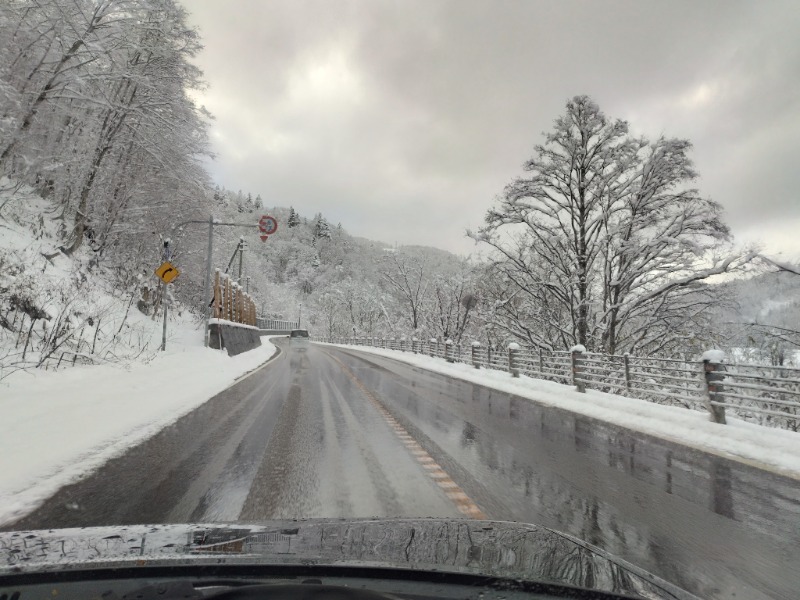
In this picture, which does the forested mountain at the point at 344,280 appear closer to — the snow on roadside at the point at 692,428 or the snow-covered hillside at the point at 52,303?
the snow-covered hillside at the point at 52,303

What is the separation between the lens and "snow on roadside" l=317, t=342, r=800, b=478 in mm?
6586

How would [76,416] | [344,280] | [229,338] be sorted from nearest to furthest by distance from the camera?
1. [76,416]
2. [229,338]
3. [344,280]

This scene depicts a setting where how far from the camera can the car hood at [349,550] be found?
6.48 ft

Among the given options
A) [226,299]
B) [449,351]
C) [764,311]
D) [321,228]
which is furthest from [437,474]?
[321,228]

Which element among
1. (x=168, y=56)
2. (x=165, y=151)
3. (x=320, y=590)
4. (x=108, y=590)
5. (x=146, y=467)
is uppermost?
(x=168, y=56)

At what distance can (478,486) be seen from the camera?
4.93 m

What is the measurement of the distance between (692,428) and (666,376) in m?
2.10

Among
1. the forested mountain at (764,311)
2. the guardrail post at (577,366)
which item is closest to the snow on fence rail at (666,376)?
the guardrail post at (577,366)

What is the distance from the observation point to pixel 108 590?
180 cm

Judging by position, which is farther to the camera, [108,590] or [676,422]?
[676,422]

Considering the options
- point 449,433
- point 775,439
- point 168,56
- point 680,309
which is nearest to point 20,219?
point 168,56

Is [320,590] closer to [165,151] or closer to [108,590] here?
[108,590]

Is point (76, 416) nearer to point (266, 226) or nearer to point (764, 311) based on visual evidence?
point (266, 226)

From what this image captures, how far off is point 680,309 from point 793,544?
633 inches
